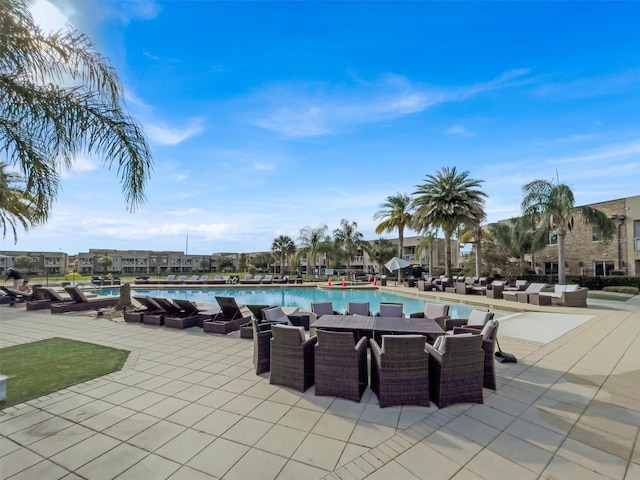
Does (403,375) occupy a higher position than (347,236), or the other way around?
(347,236)

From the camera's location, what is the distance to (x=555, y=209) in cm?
1505

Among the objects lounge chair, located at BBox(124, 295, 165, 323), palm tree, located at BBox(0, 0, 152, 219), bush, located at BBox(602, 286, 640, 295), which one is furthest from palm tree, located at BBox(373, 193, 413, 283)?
palm tree, located at BBox(0, 0, 152, 219)

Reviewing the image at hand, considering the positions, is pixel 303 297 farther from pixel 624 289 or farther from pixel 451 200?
pixel 624 289

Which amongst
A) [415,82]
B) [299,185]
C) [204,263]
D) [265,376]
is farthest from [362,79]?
[204,263]

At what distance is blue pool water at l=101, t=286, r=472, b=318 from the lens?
14.7 meters

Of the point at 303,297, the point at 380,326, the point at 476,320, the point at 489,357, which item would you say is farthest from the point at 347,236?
the point at 489,357

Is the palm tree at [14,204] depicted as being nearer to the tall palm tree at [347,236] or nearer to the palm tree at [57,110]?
the palm tree at [57,110]

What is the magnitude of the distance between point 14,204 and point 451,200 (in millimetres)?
20387

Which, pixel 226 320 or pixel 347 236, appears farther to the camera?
pixel 347 236

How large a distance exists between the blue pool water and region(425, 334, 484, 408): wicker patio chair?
370 inches

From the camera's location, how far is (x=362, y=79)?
939 centimetres

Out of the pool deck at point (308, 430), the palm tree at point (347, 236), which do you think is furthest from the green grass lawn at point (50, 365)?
the palm tree at point (347, 236)

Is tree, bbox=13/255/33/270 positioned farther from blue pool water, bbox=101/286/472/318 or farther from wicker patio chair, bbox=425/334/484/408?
wicker patio chair, bbox=425/334/484/408

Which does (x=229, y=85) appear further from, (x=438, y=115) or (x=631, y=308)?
(x=631, y=308)
